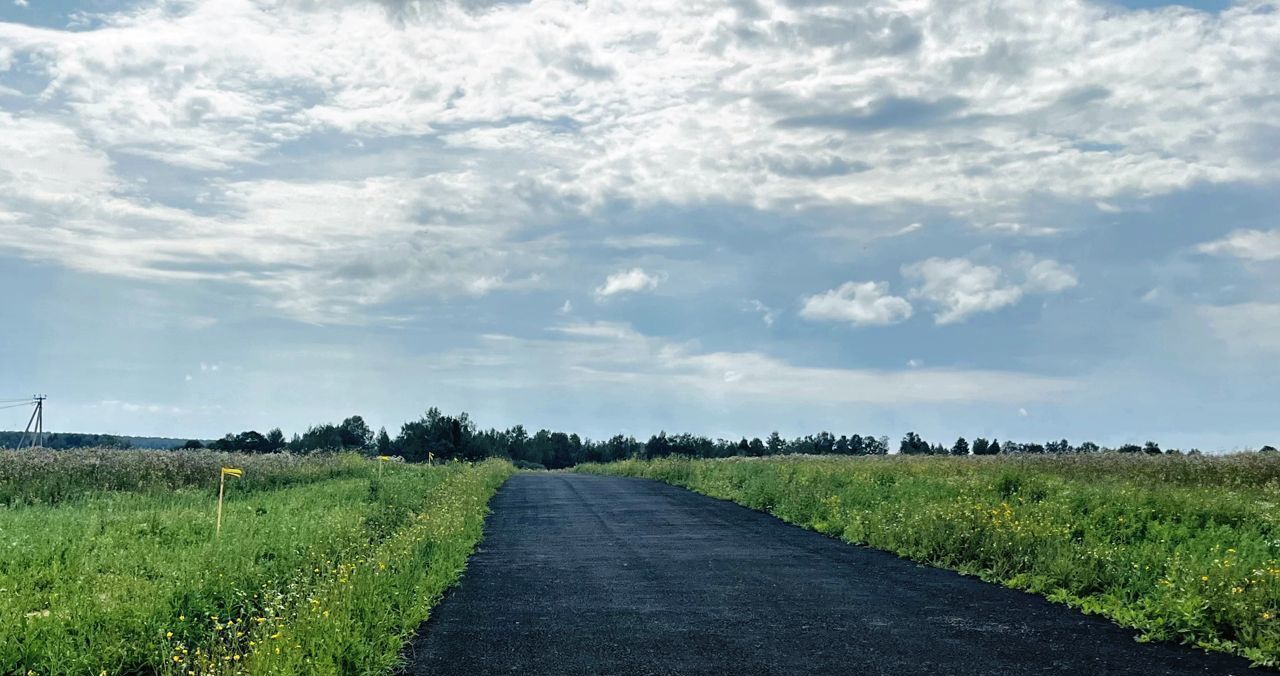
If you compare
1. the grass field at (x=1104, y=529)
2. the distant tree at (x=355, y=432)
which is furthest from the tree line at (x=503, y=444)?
the grass field at (x=1104, y=529)

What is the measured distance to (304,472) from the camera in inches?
1426

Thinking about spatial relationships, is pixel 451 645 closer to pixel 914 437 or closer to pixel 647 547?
pixel 647 547

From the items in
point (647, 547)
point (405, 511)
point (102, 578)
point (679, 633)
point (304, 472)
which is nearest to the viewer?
point (679, 633)

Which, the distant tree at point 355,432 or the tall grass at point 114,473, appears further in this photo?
the distant tree at point 355,432

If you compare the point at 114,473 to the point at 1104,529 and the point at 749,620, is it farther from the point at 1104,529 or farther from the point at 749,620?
the point at 1104,529

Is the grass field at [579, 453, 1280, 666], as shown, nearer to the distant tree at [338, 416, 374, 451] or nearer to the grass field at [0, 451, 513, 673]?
the grass field at [0, 451, 513, 673]

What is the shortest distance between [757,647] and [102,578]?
26.8ft

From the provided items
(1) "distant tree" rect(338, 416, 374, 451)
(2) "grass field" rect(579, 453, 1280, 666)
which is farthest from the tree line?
(2) "grass field" rect(579, 453, 1280, 666)

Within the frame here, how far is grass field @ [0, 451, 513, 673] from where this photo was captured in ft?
30.4

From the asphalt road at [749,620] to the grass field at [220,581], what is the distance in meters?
0.65

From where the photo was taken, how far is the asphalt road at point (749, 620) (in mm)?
9055

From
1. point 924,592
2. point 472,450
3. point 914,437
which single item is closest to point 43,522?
point 924,592

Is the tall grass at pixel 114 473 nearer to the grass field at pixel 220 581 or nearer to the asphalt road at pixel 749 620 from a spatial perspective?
the grass field at pixel 220 581

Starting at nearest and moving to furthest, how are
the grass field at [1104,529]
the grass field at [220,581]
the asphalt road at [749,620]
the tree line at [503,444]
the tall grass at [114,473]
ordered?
the asphalt road at [749,620] < the grass field at [220,581] < the grass field at [1104,529] < the tall grass at [114,473] < the tree line at [503,444]
